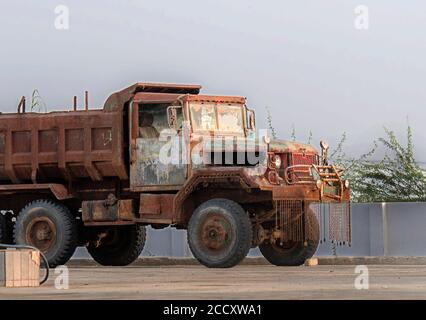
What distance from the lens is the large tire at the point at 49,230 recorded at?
86.6ft

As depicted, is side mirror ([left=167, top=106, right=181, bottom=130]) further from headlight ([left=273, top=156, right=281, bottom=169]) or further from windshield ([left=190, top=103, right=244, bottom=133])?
headlight ([left=273, top=156, right=281, bottom=169])

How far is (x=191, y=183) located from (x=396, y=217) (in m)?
5.88

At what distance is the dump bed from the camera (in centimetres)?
2614

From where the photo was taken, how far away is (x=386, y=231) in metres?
29.0

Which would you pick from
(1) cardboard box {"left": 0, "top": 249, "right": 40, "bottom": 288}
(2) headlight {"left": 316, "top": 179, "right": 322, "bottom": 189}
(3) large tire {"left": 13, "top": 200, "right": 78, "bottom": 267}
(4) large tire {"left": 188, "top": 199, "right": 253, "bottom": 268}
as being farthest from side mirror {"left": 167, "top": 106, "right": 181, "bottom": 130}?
(1) cardboard box {"left": 0, "top": 249, "right": 40, "bottom": 288}

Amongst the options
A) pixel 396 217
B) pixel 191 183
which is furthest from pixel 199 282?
Result: pixel 396 217

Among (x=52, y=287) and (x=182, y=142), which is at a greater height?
(x=182, y=142)

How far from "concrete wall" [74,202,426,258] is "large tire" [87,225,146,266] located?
259 cm

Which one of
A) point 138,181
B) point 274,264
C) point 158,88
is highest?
point 158,88

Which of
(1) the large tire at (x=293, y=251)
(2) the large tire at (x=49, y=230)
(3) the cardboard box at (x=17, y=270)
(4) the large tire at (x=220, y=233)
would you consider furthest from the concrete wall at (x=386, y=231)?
(3) the cardboard box at (x=17, y=270)

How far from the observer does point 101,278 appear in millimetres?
21094

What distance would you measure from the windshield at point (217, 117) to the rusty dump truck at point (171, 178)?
0.02 metres

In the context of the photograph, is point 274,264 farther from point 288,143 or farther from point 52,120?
point 52,120

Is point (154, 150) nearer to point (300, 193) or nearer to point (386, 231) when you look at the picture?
point (300, 193)
